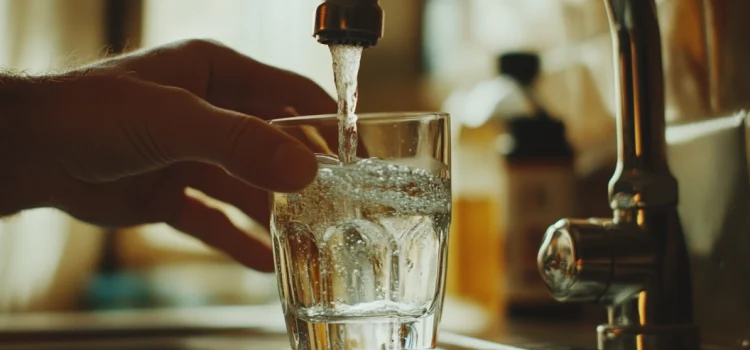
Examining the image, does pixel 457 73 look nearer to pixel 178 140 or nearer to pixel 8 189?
pixel 8 189

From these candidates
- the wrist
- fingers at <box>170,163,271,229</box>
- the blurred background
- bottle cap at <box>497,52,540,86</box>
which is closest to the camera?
the wrist

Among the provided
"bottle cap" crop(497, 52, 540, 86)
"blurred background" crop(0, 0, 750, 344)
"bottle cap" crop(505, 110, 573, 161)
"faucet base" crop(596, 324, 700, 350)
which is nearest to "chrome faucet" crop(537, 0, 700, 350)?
"faucet base" crop(596, 324, 700, 350)

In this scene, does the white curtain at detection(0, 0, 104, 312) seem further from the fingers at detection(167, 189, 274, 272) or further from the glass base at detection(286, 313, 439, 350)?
the glass base at detection(286, 313, 439, 350)

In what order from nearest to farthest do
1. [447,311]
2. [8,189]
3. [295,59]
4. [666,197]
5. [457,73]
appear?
[666,197]
[8,189]
[447,311]
[457,73]
[295,59]

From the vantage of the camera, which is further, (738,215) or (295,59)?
(295,59)

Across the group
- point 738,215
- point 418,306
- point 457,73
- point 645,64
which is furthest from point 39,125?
point 457,73

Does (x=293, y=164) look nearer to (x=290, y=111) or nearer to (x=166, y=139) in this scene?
(x=166, y=139)

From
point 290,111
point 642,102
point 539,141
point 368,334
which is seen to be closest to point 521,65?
point 539,141
